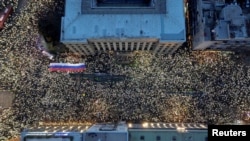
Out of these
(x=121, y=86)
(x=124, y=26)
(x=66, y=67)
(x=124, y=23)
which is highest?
(x=124, y=23)

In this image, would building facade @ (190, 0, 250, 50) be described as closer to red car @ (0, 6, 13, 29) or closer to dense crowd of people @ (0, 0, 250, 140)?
dense crowd of people @ (0, 0, 250, 140)

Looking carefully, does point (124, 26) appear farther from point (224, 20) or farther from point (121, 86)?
point (224, 20)

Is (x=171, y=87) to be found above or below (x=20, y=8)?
below

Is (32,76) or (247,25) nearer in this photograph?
(247,25)

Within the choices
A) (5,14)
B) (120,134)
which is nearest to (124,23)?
(120,134)

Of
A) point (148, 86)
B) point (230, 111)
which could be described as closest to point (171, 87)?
point (148, 86)

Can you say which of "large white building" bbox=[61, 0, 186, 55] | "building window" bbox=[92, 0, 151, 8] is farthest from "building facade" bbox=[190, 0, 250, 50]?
"building window" bbox=[92, 0, 151, 8]

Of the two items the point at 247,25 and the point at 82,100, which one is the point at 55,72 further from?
the point at 247,25

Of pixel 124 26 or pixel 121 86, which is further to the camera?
pixel 121 86
